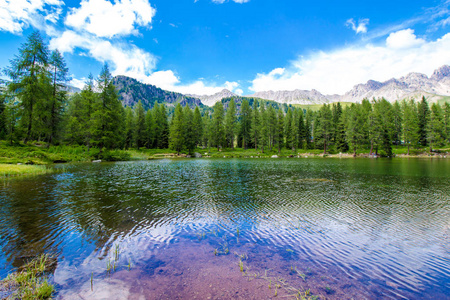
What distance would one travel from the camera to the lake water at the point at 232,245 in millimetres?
5078

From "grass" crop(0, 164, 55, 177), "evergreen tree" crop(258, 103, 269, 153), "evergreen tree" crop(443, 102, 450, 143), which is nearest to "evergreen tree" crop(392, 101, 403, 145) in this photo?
"evergreen tree" crop(443, 102, 450, 143)

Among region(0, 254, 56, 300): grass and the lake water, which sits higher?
region(0, 254, 56, 300): grass

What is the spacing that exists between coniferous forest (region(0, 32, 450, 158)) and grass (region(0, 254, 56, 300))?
136 feet

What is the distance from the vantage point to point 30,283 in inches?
189

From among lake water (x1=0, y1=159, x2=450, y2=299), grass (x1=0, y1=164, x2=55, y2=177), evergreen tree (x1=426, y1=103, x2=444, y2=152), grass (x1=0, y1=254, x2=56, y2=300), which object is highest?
evergreen tree (x1=426, y1=103, x2=444, y2=152)

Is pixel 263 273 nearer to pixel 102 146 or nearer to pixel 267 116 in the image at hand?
pixel 102 146

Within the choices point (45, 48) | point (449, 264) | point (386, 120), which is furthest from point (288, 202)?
point (386, 120)

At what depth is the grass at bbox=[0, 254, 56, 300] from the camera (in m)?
4.49

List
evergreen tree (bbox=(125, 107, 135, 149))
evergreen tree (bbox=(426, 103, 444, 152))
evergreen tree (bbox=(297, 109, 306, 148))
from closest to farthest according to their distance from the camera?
evergreen tree (bbox=(426, 103, 444, 152))
evergreen tree (bbox=(125, 107, 135, 149))
evergreen tree (bbox=(297, 109, 306, 148))

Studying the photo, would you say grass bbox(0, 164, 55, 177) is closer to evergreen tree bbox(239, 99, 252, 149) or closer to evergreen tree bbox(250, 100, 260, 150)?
evergreen tree bbox(250, 100, 260, 150)

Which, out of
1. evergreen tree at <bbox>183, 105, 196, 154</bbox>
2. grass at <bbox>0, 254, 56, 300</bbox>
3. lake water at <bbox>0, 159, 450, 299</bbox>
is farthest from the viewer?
evergreen tree at <bbox>183, 105, 196, 154</bbox>

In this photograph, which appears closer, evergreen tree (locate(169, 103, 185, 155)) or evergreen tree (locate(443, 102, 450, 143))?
evergreen tree (locate(169, 103, 185, 155))

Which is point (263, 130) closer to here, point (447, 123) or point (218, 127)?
point (218, 127)

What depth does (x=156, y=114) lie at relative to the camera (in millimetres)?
86375
